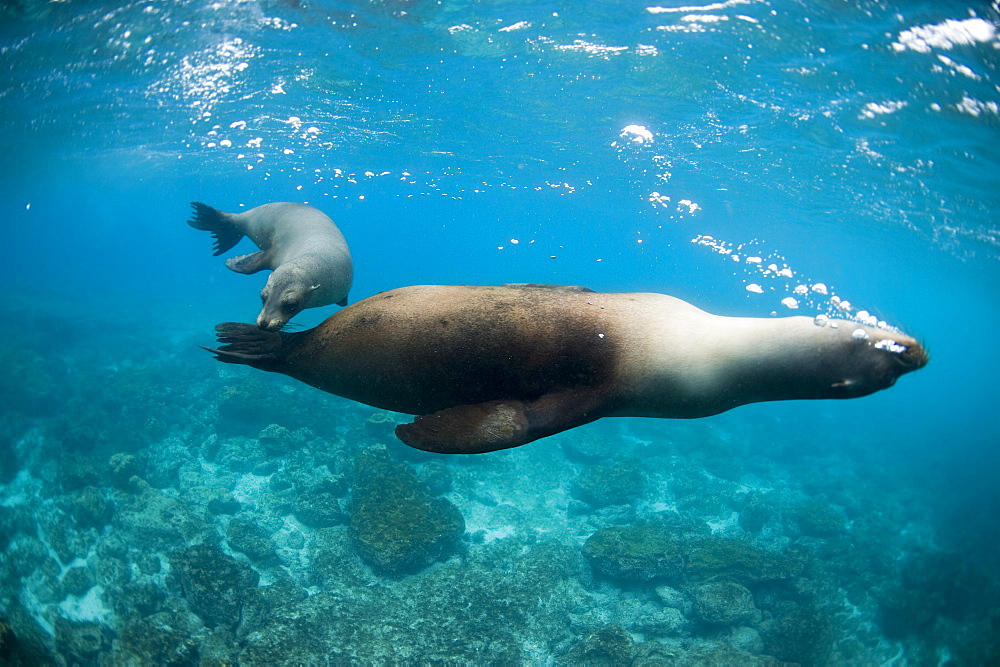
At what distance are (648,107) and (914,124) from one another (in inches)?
258

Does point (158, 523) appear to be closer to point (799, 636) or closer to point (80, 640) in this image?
point (80, 640)

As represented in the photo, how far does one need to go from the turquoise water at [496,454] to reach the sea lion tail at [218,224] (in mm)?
4876

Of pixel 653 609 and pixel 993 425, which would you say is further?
pixel 993 425

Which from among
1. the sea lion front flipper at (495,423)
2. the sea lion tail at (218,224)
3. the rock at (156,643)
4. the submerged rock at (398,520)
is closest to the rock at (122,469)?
the rock at (156,643)

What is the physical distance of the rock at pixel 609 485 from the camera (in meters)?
12.3

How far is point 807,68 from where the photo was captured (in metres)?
10.4

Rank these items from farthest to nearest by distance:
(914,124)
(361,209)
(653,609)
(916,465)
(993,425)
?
(361,209)
(993,425)
(916,465)
(914,124)
(653,609)

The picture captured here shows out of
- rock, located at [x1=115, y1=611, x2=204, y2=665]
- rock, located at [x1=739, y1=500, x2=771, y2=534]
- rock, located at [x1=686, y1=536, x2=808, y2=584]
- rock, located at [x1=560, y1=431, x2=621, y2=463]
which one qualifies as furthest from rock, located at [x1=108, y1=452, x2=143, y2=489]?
rock, located at [x1=739, y1=500, x2=771, y2=534]

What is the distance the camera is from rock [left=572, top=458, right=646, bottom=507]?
12273 millimetres

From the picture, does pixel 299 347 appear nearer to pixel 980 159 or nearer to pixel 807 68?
pixel 807 68

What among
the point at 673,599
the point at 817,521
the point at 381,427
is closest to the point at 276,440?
the point at 381,427

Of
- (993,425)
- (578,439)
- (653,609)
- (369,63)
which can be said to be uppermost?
(369,63)

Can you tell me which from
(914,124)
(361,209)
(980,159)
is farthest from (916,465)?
(361,209)

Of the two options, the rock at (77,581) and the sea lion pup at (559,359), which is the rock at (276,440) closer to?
the rock at (77,581)
